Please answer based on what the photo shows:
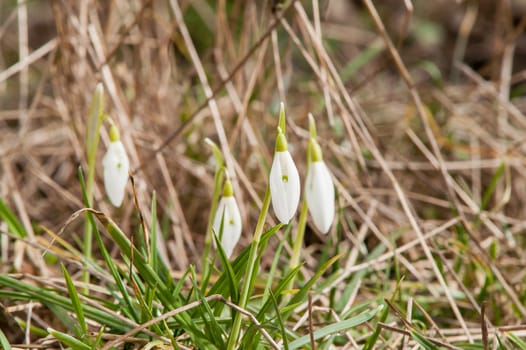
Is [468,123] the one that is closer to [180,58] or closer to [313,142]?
[313,142]

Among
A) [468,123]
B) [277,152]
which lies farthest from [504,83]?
[277,152]

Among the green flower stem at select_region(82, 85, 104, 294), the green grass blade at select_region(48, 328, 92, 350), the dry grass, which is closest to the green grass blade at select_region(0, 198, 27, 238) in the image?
the dry grass

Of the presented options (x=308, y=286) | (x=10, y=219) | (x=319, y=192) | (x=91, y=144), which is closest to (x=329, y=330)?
(x=308, y=286)

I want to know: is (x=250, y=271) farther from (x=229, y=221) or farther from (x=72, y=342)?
(x=72, y=342)

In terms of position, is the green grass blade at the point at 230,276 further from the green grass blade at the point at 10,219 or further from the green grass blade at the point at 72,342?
the green grass blade at the point at 10,219

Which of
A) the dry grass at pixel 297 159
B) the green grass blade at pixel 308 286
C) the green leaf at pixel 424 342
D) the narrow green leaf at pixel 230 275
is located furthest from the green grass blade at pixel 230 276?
the green leaf at pixel 424 342

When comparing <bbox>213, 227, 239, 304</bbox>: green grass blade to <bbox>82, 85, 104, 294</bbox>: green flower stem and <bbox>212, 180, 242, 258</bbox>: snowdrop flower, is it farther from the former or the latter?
<bbox>82, 85, 104, 294</bbox>: green flower stem
